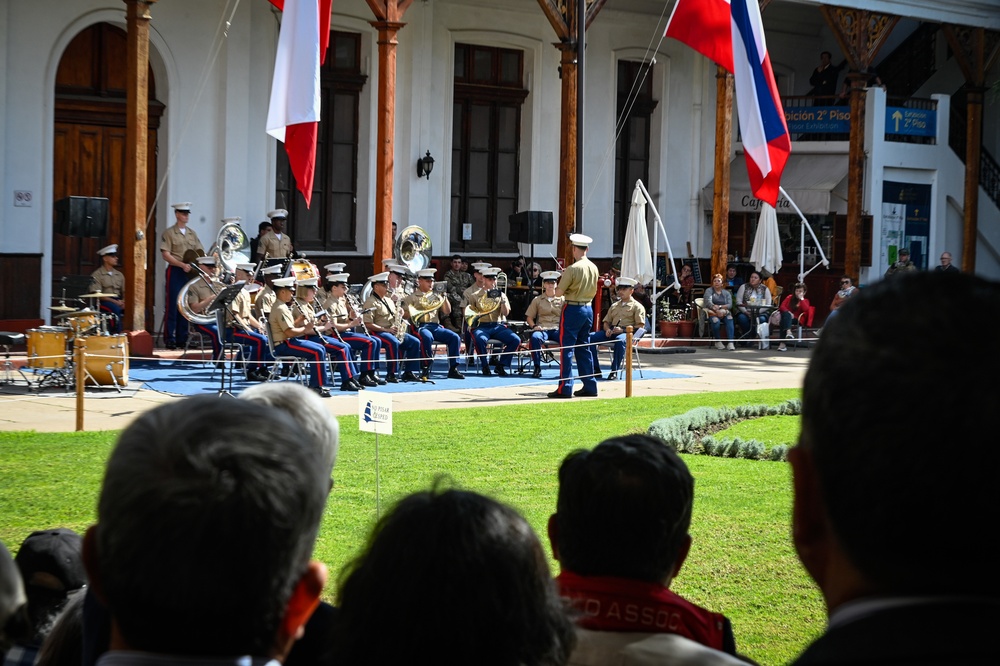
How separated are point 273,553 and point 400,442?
29.8 feet

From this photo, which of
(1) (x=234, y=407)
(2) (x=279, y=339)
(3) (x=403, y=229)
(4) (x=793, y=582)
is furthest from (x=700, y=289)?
(1) (x=234, y=407)

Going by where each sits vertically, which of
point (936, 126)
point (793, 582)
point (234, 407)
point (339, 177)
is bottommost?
point (793, 582)

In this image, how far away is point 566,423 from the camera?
39.7ft

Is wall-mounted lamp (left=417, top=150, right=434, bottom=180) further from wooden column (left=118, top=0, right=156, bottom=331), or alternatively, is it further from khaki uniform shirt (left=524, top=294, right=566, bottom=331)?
wooden column (left=118, top=0, right=156, bottom=331)

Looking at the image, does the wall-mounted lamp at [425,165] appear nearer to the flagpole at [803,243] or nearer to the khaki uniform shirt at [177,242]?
the khaki uniform shirt at [177,242]

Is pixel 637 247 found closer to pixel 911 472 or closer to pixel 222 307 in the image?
pixel 222 307

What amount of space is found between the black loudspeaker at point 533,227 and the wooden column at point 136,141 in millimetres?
6443

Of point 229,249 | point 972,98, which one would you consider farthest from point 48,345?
point 972,98

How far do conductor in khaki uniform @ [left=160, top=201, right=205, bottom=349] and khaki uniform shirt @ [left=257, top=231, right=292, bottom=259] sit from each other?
1.24 m

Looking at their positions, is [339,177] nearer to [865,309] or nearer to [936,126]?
[936,126]

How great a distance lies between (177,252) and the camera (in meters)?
17.3

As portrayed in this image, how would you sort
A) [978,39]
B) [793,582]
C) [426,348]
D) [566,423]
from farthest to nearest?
1. [978,39]
2. [426,348]
3. [566,423]
4. [793,582]

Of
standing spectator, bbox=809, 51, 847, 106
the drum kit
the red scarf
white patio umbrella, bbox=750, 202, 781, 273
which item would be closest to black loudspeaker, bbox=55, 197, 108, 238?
the drum kit

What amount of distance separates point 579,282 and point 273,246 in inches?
220
